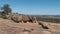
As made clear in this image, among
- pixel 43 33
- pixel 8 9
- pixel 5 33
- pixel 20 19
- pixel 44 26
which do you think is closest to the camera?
pixel 43 33

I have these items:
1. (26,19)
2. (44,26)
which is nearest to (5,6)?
(26,19)

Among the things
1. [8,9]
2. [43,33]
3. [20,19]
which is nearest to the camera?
[43,33]

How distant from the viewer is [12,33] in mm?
14852

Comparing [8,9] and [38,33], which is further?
[8,9]

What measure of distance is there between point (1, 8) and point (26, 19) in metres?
25.1

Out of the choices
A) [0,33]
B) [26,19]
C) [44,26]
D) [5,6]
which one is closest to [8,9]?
[5,6]

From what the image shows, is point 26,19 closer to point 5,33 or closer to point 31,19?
point 31,19

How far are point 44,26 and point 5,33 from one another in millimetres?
7854

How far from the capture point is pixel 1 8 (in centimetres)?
5606

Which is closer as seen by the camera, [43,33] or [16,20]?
[43,33]

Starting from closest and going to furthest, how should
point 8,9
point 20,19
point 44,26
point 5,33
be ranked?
point 5,33 → point 44,26 → point 20,19 → point 8,9

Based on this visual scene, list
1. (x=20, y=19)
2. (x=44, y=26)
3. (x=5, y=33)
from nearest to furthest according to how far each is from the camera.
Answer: (x=5, y=33) → (x=44, y=26) → (x=20, y=19)

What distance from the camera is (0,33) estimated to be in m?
14.8

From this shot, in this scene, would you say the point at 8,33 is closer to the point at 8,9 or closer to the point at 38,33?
the point at 38,33
